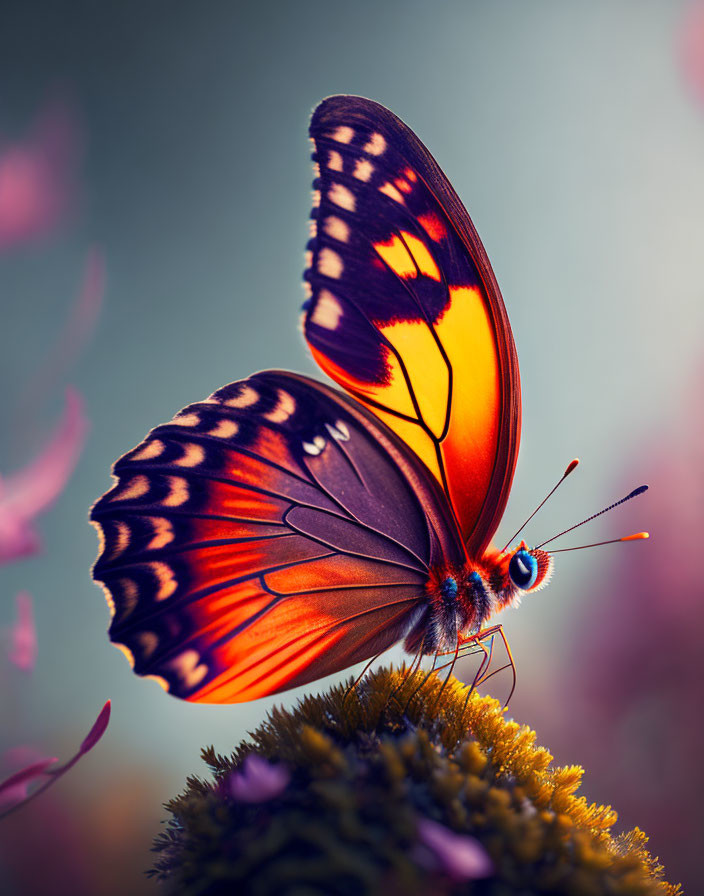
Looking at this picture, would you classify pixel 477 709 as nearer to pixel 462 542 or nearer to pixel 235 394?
pixel 462 542

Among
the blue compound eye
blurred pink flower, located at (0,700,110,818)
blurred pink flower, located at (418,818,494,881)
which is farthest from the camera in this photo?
the blue compound eye

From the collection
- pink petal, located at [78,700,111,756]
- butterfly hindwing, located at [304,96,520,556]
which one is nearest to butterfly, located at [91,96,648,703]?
butterfly hindwing, located at [304,96,520,556]

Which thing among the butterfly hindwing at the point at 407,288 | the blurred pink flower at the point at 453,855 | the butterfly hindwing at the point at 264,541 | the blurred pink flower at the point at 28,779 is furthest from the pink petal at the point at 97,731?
the butterfly hindwing at the point at 407,288

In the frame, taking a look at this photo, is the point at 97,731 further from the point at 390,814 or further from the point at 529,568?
the point at 529,568

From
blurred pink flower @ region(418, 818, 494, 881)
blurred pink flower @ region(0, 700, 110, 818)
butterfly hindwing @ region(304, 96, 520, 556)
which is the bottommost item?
blurred pink flower @ region(418, 818, 494, 881)

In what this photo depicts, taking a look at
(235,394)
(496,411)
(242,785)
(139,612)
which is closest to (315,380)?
(235,394)

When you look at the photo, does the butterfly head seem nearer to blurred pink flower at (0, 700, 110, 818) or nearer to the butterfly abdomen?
the butterfly abdomen

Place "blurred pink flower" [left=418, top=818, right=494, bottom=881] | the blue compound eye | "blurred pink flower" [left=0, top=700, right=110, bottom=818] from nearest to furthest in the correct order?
"blurred pink flower" [left=418, top=818, right=494, bottom=881] < "blurred pink flower" [left=0, top=700, right=110, bottom=818] < the blue compound eye

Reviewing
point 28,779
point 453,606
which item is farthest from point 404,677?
point 28,779
